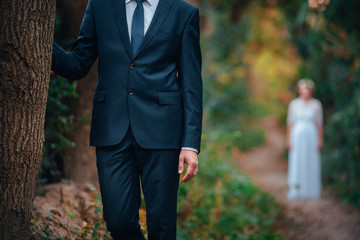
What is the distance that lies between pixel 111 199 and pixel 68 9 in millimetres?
2157

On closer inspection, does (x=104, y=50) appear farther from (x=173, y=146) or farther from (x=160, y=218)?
(x=160, y=218)

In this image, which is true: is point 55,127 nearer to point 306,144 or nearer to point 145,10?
point 145,10

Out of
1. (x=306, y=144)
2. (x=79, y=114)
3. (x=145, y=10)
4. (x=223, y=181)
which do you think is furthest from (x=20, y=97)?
(x=306, y=144)

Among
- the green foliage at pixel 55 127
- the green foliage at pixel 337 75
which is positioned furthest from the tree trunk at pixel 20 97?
the green foliage at pixel 337 75

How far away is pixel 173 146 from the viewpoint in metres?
2.41

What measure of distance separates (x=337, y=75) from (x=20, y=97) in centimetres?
721

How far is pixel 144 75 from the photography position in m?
2.38

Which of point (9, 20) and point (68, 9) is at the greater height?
point (68, 9)

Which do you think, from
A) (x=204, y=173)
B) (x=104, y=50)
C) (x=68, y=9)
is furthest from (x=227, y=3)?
(x=104, y=50)

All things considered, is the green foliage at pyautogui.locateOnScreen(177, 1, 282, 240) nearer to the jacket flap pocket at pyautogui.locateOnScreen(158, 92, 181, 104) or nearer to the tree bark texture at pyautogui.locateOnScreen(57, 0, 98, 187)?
the tree bark texture at pyautogui.locateOnScreen(57, 0, 98, 187)

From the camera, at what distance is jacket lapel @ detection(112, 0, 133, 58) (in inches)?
93.9

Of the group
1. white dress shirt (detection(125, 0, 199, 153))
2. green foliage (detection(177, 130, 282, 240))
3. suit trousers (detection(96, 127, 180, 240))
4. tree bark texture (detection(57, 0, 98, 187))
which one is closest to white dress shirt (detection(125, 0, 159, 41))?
white dress shirt (detection(125, 0, 199, 153))

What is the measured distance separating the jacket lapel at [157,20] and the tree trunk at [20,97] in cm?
55

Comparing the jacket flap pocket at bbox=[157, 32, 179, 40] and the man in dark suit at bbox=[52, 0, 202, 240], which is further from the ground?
the jacket flap pocket at bbox=[157, 32, 179, 40]
